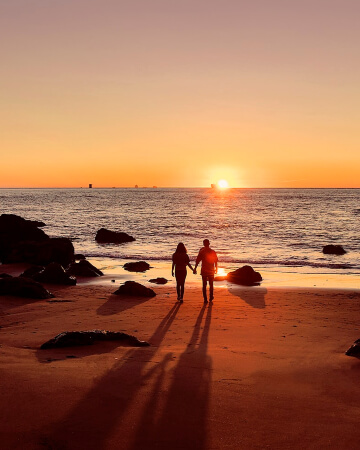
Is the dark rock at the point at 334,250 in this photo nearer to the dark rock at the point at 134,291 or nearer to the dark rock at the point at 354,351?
the dark rock at the point at 134,291

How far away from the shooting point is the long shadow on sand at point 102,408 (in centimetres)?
513

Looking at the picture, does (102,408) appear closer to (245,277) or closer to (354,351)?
(354,351)

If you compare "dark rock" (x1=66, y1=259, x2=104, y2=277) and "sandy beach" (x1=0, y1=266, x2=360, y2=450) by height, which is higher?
"sandy beach" (x1=0, y1=266, x2=360, y2=450)

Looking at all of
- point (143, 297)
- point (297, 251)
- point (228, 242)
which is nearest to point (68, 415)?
point (143, 297)

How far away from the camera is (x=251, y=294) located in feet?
58.2

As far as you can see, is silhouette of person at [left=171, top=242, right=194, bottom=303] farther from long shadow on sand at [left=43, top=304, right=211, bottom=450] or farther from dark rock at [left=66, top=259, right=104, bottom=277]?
long shadow on sand at [left=43, top=304, right=211, bottom=450]

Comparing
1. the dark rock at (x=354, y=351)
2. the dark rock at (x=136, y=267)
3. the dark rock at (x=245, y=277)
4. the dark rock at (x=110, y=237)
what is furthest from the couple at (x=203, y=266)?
the dark rock at (x=110, y=237)

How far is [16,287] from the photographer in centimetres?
1570

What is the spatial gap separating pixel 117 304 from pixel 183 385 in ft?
28.3

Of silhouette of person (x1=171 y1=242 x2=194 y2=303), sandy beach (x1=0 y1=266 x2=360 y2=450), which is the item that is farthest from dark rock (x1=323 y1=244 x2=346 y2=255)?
sandy beach (x1=0 y1=266 x2=360 y2=450)

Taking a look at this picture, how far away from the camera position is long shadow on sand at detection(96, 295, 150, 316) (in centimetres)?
1398

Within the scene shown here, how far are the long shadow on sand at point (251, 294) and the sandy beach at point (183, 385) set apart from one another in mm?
2788

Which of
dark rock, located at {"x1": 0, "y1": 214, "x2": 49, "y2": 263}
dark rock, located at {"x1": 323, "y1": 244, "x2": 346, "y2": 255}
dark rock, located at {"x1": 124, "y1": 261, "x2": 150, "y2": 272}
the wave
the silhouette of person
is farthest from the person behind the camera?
dark rock, located at {"x1": 323, "y1": 244, "x2": 346, "y2": 255}

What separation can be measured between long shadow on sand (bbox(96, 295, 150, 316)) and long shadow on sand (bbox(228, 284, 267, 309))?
147 inches
